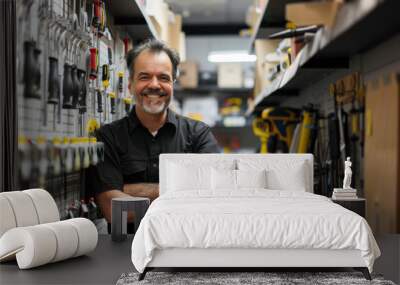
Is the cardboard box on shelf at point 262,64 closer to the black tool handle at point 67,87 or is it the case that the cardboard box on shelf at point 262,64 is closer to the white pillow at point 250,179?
the white pillow at point 250,179

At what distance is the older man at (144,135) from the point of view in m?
4.30

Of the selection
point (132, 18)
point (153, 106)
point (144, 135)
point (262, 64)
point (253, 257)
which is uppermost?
point (132, 18)

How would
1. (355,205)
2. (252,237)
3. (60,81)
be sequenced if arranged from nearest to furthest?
(252,237) < (60,81) < (355,205)

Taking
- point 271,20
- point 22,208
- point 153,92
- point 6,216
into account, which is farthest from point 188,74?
point 6,216

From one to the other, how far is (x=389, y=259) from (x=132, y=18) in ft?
8.17

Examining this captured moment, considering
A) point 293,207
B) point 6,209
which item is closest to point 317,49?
point 293,207

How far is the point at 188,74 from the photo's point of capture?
4.80 m

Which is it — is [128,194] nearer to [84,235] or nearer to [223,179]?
[223,179]

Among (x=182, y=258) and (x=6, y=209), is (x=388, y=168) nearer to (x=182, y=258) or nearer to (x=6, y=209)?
(x=182, y=258)

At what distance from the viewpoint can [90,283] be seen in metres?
2.84

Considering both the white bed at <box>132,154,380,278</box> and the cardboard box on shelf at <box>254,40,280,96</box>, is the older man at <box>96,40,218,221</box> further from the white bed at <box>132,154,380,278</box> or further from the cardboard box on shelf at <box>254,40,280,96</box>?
the white bed at <box>132,154,380,278</box>

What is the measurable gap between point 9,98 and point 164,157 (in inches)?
48.7

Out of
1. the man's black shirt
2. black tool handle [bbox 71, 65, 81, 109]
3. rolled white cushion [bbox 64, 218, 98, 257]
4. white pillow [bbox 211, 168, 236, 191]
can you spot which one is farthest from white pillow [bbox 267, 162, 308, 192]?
black tool handle [bbox 71, 65, 81, 109]

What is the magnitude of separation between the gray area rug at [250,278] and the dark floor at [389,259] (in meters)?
0.11
